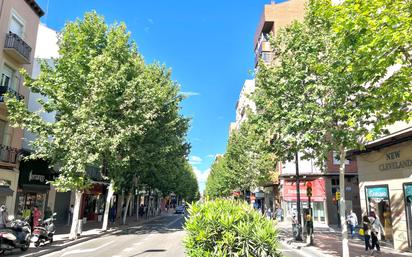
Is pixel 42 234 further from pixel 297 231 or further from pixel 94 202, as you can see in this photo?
pixel 94 202

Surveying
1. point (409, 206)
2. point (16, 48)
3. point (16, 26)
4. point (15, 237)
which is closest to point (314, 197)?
point (409, 206)

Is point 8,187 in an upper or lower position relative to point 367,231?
upper

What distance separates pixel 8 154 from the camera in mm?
20906

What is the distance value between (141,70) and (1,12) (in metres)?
9.37

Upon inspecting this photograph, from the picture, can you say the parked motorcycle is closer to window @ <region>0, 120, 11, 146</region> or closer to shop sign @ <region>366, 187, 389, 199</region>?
window @ <region>0, 120, 11, 146</region>

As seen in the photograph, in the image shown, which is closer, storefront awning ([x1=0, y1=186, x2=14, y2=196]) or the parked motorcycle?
the parked motorcycle

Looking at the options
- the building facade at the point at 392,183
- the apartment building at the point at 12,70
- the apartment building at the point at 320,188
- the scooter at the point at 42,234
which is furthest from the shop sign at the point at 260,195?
the scooter at the point at 42,234

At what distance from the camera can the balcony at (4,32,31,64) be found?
67.9ft

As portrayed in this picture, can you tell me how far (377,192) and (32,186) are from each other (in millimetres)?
21478

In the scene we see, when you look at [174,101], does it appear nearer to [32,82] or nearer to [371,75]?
[32,82]

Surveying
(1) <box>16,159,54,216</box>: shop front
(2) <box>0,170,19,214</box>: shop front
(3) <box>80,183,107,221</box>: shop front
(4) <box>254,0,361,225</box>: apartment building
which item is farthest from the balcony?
(4) <box>254,0,361,225</box>: apartment building

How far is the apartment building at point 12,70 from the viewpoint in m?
20.4

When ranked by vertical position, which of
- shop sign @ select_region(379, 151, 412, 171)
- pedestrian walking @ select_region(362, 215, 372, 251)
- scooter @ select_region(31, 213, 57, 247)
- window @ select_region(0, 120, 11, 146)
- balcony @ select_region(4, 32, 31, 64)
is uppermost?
balcony @ select_region(4, 32, 31, 64)

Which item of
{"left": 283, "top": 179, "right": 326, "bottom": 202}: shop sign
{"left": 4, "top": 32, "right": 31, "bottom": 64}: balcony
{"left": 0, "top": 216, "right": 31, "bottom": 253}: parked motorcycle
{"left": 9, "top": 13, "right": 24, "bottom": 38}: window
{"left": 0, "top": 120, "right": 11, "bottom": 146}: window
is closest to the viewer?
{"left": 0, "top": 216, "right": 31, "bottom": 253}: parked motorcycle
